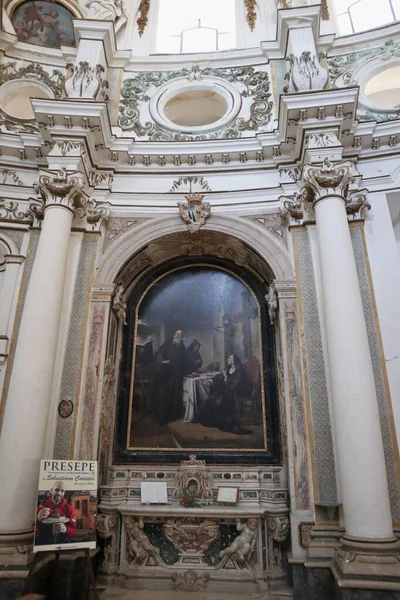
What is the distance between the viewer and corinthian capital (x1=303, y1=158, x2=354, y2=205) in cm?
776

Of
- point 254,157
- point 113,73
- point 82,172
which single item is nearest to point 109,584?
point 82,172

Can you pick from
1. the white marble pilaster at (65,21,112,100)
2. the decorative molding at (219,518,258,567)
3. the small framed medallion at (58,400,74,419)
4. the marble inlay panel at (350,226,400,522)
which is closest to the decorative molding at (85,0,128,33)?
the white marble pilaster at (65,21,112,100)

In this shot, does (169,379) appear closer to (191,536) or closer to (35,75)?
(191,536)

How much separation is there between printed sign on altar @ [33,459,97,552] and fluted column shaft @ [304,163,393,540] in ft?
11.4

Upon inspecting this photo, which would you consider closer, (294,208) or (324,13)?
(294,208)

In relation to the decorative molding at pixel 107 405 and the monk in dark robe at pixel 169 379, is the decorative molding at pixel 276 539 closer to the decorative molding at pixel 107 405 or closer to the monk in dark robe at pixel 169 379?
the monk in dark robe at pixel 169 379

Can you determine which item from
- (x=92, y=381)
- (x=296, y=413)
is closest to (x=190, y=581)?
(x=296, y=413)

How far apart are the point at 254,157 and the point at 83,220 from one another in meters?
3.80

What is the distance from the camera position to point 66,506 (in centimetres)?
556

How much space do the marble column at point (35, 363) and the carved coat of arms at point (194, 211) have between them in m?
2.05

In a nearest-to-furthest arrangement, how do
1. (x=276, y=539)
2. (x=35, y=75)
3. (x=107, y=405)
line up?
(x=276, y=539), (x=107, y=405), (x=35, y=75)

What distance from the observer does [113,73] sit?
1075 cm

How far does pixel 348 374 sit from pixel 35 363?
15.7 feet

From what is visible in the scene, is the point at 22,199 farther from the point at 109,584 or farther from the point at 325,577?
the point at 325,577
